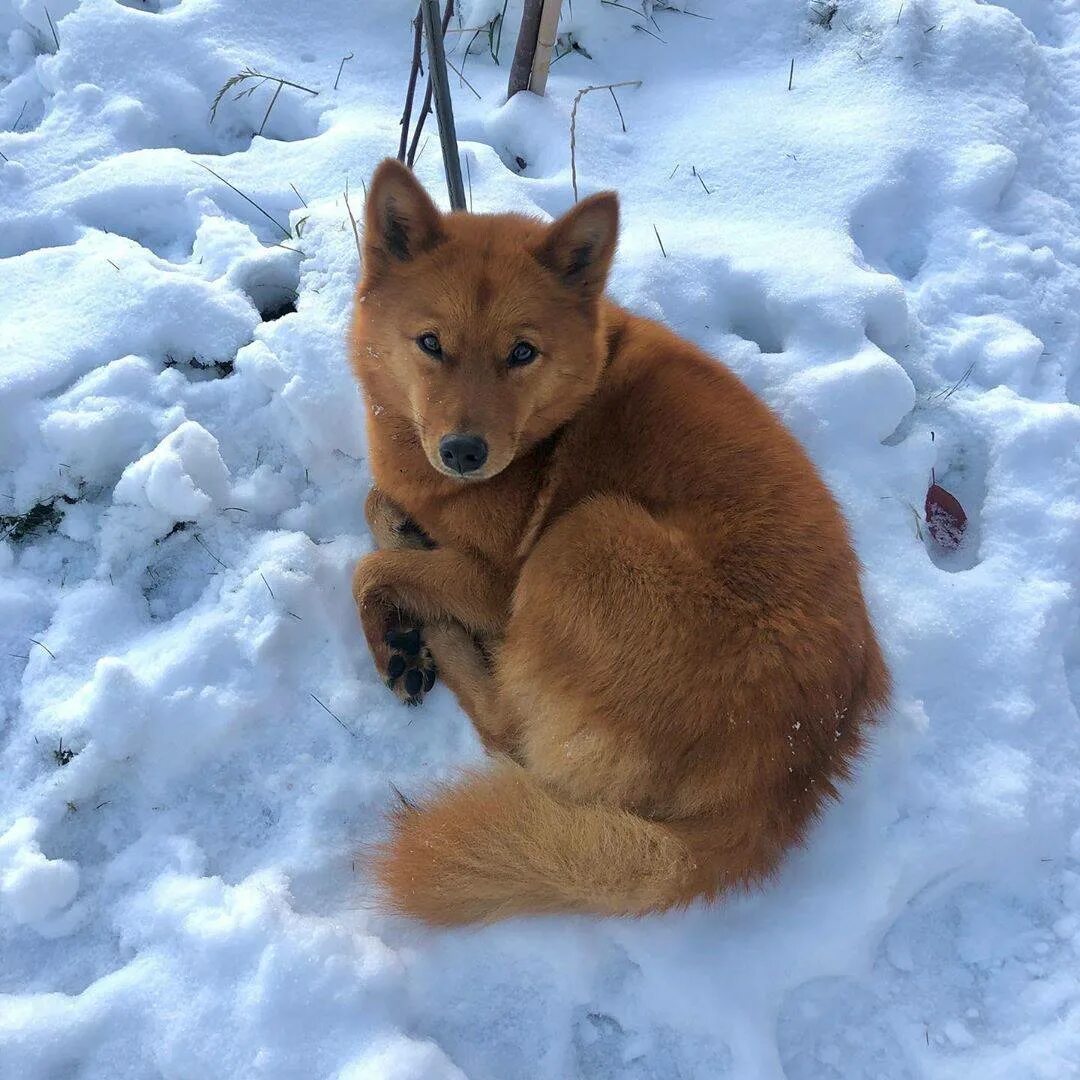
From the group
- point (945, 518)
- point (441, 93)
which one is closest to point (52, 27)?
point (441, 93)

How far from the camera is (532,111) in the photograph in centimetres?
394

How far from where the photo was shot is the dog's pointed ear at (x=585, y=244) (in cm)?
244

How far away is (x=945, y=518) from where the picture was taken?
120 inches

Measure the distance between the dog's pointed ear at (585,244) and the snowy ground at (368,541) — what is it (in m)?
0.86

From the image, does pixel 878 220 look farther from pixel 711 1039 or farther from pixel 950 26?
pixel 711 1039

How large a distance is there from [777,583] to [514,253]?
1235 mm

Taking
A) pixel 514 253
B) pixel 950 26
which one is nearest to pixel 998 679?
pixel 514 253

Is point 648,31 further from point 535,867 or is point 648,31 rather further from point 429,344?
point 535,867

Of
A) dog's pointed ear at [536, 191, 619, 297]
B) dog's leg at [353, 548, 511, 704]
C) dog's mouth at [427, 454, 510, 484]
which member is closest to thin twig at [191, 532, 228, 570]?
dog's leg at [353, 548, 511, 704]

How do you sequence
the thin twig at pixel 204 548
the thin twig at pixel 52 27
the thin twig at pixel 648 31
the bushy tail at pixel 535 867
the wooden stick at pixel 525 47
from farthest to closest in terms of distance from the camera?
the thin twig at pixel 648 31 < the thin twig at pixel 52 27 < the wooden stick at pixel 525 47 < the thin twig at pixel 204 548 < the bushy tail at pixel 535 867

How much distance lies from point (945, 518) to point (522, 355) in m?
1.70

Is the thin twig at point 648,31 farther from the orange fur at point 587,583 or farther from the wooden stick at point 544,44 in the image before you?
the orange fur at point 587,583

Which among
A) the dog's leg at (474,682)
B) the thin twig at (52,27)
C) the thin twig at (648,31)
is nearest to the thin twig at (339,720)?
the dog's leg at (474,682)

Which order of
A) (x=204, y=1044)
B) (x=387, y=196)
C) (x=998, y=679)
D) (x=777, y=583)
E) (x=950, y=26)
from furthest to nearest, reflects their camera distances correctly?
(x=950, y=26), (x=998, y=679), (x=387, y=196), (x=777, y=583), (x=204, y=1044)
